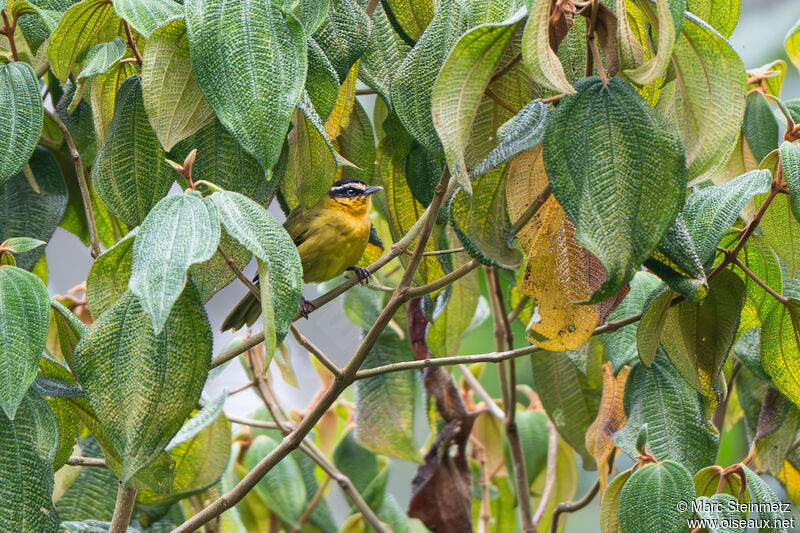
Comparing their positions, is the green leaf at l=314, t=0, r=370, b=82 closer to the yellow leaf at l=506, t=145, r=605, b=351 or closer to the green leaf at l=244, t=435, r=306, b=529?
the yellow leaf at l=506, t=145, r=605, b=351

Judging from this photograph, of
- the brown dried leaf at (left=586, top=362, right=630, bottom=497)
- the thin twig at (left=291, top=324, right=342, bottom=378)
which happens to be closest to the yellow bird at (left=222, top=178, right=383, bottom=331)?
the brown dried leaf at (left=586, top=362, right=630, bottom=497)

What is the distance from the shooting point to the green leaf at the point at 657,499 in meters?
1.21

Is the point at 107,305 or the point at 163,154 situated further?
the point at 163,154

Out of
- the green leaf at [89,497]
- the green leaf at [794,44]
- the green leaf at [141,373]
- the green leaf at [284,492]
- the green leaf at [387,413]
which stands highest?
the green leaf at [141,373]

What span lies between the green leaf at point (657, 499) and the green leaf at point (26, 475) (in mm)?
754

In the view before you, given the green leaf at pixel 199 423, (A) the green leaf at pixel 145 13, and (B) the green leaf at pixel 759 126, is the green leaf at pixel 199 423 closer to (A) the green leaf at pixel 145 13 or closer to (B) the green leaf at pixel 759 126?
(A) the green leaf at pixel 145 13

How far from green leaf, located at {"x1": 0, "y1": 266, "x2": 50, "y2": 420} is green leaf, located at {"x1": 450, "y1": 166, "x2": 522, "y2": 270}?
542 mm

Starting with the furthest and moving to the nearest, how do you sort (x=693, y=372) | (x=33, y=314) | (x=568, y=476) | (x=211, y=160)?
1. (x=568, y=476)
2. (x=693, y=372)
3. (x=211, y=160)
4. (x=33, y=314)

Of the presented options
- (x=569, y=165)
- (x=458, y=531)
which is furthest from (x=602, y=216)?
(x=458, y=531)

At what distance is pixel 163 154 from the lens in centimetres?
127

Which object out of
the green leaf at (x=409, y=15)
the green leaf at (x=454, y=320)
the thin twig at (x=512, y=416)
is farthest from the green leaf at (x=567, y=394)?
the green leaf at (x=409, y=15)

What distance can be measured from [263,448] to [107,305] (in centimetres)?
124

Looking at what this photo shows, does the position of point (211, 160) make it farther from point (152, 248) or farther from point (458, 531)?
point (458, 531)

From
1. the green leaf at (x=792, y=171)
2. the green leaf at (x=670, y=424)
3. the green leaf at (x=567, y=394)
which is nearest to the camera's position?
the green leaf at (x=792, y=171)
